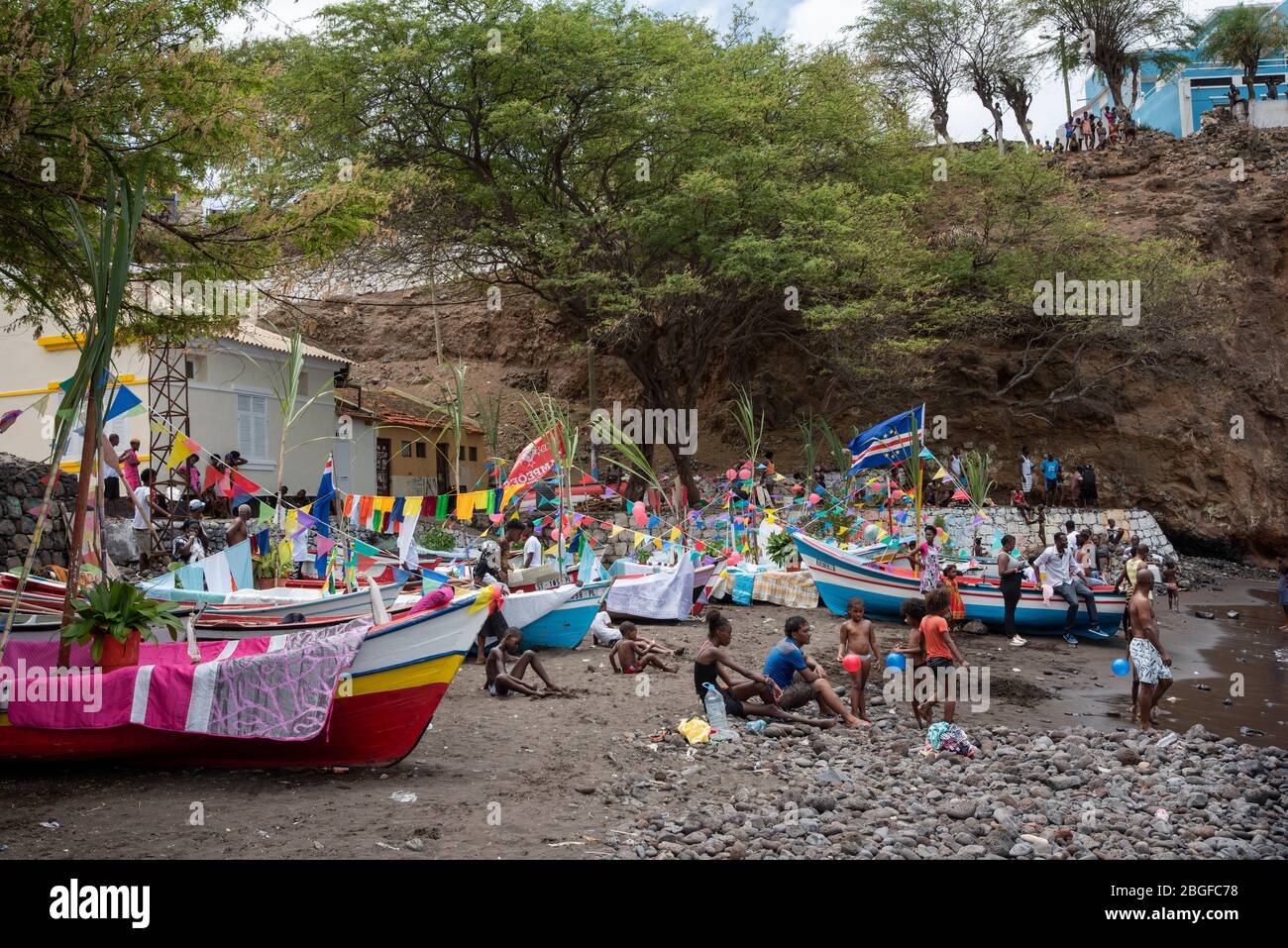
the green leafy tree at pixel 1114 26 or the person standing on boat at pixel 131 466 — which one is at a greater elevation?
the green leafy tree at pixel 1114 26

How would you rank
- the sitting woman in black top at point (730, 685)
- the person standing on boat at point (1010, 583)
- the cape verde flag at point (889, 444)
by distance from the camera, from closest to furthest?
the sitting woman in black top at point (730, 685), the person standing on boat at point (1010, 583), the cape verde flag at point (889, 444)

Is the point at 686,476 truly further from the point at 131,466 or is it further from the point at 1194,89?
the point at 1194,89

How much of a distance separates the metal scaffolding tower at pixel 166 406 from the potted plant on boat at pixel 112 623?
14.9m

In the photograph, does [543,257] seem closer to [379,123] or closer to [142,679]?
[379,123]

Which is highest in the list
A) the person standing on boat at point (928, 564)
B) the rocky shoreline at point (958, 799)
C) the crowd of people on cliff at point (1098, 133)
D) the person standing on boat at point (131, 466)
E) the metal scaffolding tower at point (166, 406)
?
the crowd of people on cliff at point (1098, 133)

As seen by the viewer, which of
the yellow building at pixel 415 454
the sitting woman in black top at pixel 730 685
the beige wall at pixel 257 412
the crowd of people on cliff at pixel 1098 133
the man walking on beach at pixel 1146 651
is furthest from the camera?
the crowd of people on cliff at pixel 1098 133

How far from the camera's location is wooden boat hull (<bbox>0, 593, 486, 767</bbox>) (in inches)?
314

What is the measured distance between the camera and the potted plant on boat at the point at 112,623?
8102mm

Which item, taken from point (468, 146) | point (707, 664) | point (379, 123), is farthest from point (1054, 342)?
point (707, 664)

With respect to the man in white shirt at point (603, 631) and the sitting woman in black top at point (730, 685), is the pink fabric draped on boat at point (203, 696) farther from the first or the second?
the man in white shirt at point (603, 631)

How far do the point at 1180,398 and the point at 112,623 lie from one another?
34836mm

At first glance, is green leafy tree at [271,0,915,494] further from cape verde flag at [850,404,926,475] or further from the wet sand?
the wet sand

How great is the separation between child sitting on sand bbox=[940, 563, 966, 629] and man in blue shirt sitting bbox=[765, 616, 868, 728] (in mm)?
5991

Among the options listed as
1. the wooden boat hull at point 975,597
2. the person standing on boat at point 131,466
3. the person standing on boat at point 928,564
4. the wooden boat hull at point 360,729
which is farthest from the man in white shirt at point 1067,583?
the person standing on boat at point 131,466
